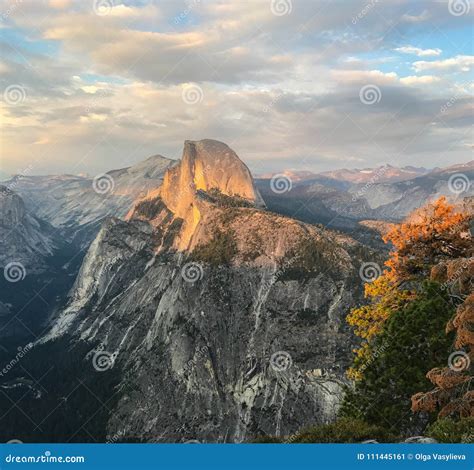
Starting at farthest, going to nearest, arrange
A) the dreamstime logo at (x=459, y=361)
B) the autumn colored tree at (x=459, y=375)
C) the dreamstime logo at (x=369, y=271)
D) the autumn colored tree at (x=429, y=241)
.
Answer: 1. the dreamstime logo at (x=369, y=271)
2. the autumn colored tree at (x=429, y=241)
3. the dreamstime logo at (x=459, y=361)
4. the autumn colored tree at (x=459, y=375)

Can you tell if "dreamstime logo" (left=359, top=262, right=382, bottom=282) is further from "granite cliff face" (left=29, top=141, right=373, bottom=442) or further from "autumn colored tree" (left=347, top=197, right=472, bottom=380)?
"autumn colored tree" (left=347, top=197, right=472, bottom=380)

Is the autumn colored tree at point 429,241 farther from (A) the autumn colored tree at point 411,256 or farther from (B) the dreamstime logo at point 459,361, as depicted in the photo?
(B) the dreamstime logo at point 459,361

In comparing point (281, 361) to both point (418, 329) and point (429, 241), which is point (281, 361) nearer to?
point (429, 241)

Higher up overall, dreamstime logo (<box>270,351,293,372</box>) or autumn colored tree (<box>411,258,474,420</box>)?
autumn colored tree (<box>411,258,474,420</box>)

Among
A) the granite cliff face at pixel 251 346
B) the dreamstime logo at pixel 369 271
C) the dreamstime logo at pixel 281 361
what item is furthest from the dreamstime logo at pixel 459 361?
the dreamstime logo at pixel 369 271

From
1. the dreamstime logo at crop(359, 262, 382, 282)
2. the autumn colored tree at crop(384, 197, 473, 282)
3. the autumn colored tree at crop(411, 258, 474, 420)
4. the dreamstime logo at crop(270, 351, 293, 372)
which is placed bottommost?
the dreamstime logo at crop(270, 351, 293, 372)

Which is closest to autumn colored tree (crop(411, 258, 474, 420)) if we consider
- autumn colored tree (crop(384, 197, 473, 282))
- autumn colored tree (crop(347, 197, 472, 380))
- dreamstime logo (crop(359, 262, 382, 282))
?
autumn colored tree (crop(347, 197, 472, 380))
